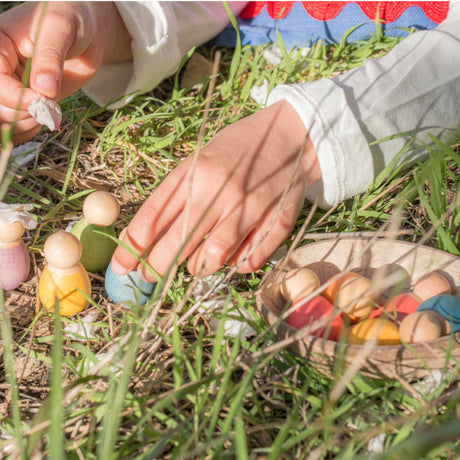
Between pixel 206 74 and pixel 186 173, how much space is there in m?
0.66

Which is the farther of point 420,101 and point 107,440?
point 420,101

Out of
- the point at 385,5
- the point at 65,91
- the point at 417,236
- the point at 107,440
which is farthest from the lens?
the point at 385,5

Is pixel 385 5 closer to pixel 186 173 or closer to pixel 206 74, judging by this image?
pixel 206 74

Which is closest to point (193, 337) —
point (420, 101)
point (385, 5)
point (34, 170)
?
point (34, 170)

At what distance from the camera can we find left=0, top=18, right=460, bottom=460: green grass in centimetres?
60

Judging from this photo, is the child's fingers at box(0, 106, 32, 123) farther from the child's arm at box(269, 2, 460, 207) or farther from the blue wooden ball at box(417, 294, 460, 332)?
the blue wooden ball at box(417, 294, 460, 332)

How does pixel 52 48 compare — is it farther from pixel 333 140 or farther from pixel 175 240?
pixel 333 140

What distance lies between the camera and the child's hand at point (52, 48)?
993 millimetres

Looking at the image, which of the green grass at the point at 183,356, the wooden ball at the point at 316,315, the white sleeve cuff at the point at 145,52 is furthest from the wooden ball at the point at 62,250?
the white sleeve cuff at the point at 145,52

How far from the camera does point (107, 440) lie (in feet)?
1.82

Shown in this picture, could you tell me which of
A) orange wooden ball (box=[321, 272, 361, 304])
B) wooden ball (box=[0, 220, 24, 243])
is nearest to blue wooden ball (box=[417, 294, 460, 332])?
orange wooden ball (box=[321, 272, 361, 304])

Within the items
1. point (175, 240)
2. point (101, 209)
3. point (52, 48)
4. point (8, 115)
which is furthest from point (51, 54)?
point (175, 240)

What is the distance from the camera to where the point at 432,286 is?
0.82 metres

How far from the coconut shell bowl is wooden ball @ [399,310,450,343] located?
0.06 ft
